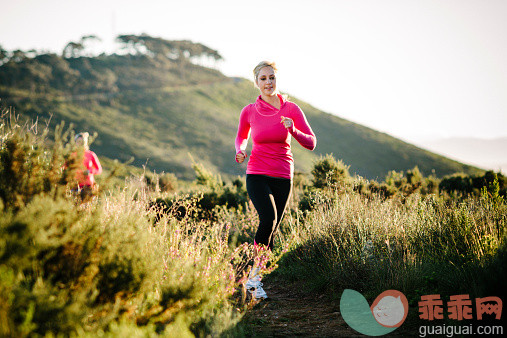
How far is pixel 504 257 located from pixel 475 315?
0.49 m

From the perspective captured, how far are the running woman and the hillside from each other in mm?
31223

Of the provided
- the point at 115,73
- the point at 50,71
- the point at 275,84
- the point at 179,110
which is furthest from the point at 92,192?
the point at 115,73

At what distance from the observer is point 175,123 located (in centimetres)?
4962

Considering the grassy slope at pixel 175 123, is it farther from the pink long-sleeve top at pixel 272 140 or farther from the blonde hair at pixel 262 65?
the pink long-sleeve top at pixel 272 140

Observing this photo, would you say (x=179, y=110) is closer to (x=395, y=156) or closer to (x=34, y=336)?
(x=395, y=156)

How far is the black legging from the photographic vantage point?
3537mm

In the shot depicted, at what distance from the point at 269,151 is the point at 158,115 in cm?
4931

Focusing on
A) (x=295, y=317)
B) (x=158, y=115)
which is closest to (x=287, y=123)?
(x=295, y=317)

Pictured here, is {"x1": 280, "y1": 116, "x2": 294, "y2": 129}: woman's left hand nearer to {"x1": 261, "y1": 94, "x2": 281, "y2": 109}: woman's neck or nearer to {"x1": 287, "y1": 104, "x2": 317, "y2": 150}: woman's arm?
{"x1": 287, "y1": 104, "x2": 317, "y2": 150}: woman's arm

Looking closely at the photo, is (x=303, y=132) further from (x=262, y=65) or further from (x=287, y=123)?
(x=262, y=65)

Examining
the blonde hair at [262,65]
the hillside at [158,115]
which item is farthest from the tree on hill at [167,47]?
the blonde hair at [262,65]

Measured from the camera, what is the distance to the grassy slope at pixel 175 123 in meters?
40.7

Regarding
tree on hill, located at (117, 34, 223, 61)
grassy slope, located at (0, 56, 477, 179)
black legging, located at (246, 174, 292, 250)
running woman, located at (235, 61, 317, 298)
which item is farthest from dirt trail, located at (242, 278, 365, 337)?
tree on hill, located at (117, 34, 223, 61)

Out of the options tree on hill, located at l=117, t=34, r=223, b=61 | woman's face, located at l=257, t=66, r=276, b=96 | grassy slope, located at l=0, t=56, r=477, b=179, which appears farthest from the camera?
tree on hill, located at l=117, t=34, r=223, b=61
